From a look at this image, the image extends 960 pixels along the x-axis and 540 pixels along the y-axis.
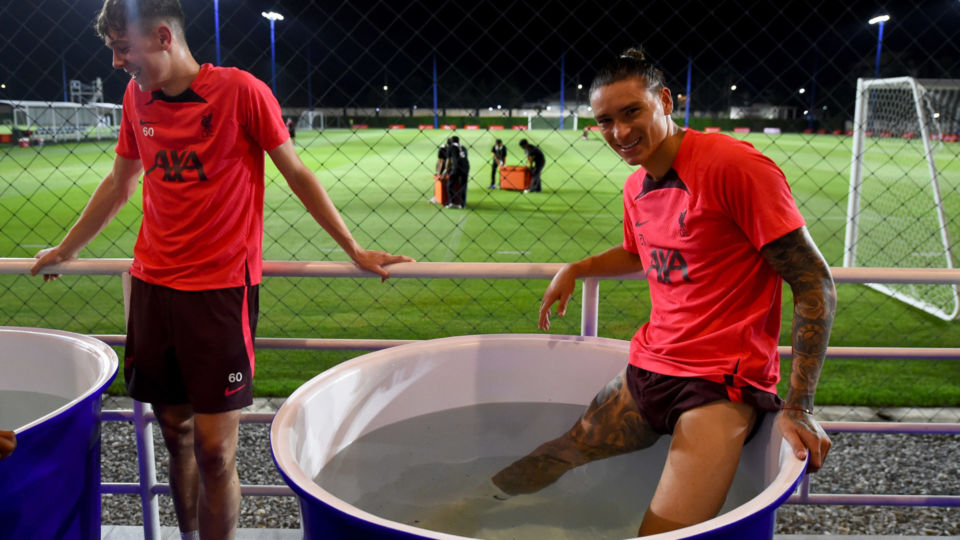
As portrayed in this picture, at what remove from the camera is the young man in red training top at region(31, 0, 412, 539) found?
1.81m

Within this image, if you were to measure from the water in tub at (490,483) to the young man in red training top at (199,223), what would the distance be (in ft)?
1.35

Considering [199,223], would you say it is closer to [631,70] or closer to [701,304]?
[631,70]

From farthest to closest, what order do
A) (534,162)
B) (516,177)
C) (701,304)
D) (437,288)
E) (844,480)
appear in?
(534,162), (516,177), (437,288), (844,480), (701,304)

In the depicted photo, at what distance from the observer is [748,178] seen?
149 cm

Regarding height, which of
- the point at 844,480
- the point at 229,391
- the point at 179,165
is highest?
the point at 179,165

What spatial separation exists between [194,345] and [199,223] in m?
0.32

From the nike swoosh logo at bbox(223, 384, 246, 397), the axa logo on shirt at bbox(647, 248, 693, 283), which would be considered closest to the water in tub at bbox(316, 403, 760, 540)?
the nike swoosh logo at bbox(223, 384, 246, 397)

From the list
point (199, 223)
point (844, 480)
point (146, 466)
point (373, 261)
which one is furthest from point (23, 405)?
point (844, 480)

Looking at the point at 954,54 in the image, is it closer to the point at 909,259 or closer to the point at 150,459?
the point at 909,259

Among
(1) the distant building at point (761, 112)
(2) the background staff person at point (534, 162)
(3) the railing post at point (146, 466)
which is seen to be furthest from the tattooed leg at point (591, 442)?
(1) the distant building at point (761, 112)

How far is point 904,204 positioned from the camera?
33.2 ft

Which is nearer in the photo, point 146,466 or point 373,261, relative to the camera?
point 373,261

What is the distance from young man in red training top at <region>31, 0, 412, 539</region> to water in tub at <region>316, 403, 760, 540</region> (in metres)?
0.41

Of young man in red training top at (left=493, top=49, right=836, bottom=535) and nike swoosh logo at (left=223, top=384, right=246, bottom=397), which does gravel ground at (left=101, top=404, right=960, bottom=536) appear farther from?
young man in red training top at (left=493, top=49, right=836, bottom=535)
